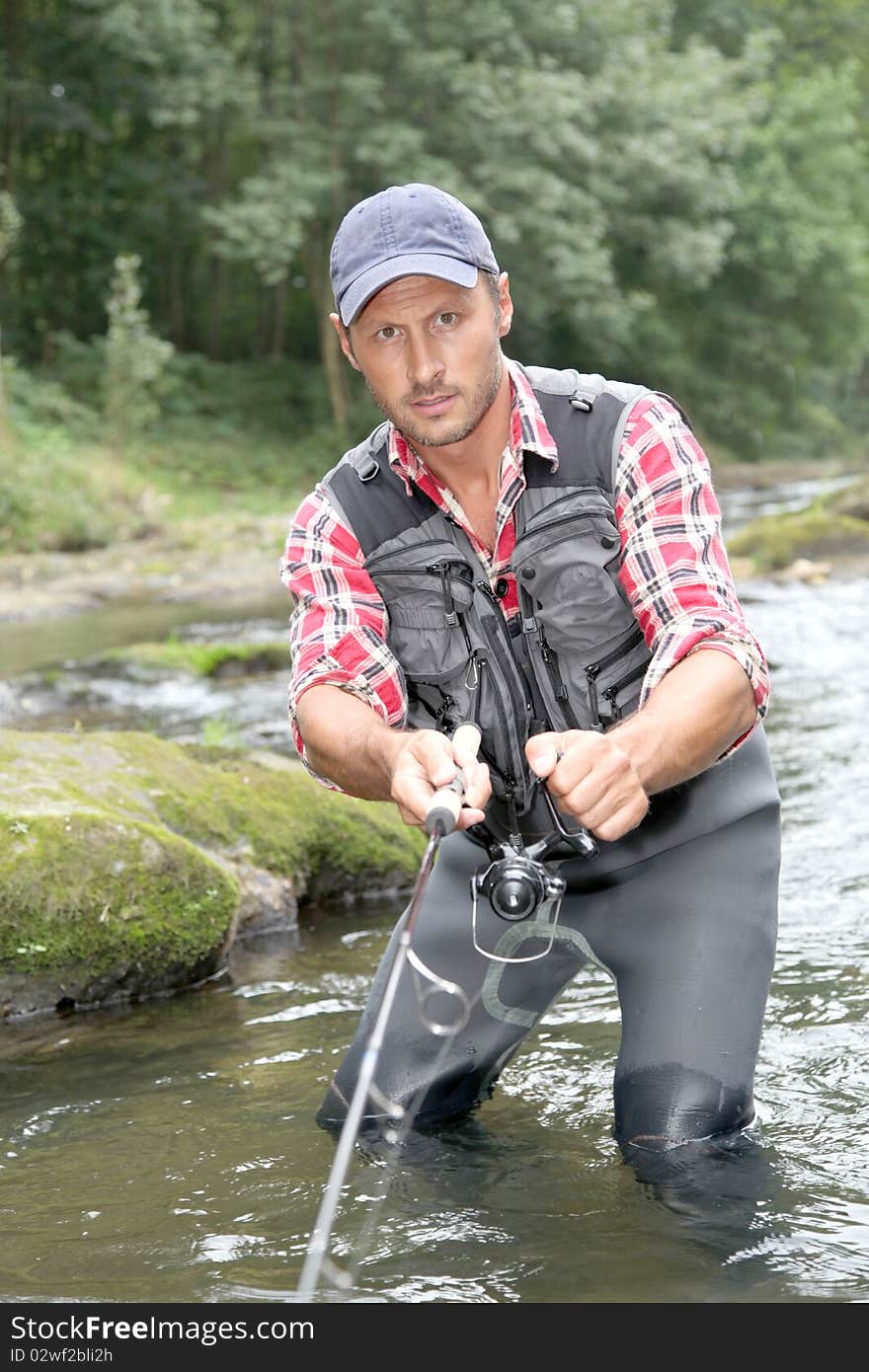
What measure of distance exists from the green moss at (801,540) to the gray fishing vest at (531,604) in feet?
45.1

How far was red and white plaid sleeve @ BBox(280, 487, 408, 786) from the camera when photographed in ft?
11.8

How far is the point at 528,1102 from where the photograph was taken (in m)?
4.45

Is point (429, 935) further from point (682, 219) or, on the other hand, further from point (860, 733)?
point (682, 219)

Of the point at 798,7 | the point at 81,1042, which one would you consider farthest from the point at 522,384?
the point at 798,7

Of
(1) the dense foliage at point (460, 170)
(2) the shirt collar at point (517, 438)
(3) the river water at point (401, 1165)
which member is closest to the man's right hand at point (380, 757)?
(2) the shirt collar at point (517, 438)

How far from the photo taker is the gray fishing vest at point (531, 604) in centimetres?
352

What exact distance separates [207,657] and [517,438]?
29.7ft

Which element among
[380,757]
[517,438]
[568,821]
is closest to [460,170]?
[517,438]

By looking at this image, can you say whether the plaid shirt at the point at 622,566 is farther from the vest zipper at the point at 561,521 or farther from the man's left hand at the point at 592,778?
the man's left hand at the point at 592,778

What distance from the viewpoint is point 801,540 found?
17.3m

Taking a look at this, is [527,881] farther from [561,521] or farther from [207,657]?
[207,657]

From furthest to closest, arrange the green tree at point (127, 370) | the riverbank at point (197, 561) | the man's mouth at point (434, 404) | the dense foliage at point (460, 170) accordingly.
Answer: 1. the dense foliage at point (460, 170)
2. the green tree at point (127, 370)
3. the riverbank at point (197, 561)
4. the man's mouth at point (434, 404)

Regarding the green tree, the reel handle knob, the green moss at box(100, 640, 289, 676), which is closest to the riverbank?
the green tree
